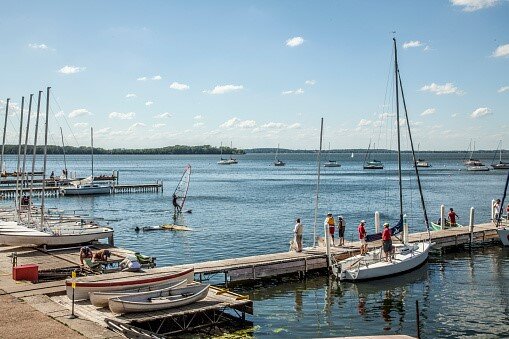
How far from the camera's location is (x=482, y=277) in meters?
30.3

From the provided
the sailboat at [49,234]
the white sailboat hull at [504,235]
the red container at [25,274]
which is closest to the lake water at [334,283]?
the white sailboat hull at [504,235]

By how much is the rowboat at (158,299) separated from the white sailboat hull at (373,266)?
30.5 ft

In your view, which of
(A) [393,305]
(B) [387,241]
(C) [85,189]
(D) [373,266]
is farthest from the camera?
(C) [85,189]

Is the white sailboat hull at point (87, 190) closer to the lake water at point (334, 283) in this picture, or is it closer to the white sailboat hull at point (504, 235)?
the lake water at point (334, 283)

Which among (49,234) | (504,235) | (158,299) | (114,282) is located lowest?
(158,299)

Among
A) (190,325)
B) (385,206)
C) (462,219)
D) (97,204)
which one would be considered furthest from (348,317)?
(97,204)

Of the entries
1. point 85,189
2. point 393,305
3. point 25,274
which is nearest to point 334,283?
point 393,305

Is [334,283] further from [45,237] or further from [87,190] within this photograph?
[87,190]

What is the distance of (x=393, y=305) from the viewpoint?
2489cm

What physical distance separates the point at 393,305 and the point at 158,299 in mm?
10778

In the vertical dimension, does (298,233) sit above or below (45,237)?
above

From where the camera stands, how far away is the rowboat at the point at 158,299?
19391 millimetres

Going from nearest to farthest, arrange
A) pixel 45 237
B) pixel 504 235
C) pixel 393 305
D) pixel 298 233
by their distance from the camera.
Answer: pixel 393 305 → pixel 298 233 → pixel 45 237 → pixel 504 235

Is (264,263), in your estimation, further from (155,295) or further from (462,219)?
(462,219)
